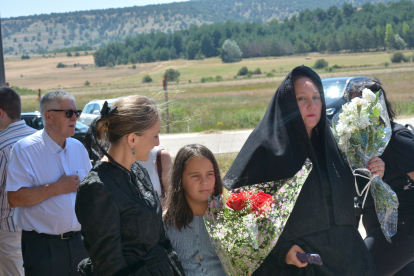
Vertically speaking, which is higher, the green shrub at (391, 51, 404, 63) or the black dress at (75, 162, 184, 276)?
the green shrub at (391, 51, 404, 63)

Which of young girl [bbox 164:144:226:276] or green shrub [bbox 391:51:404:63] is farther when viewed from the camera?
green shrub [bbox 391:51:404:63]

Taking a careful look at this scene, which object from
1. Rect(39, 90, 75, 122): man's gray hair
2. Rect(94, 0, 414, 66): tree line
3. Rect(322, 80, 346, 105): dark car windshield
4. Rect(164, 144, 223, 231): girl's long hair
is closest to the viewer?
Rect(164, 144, 223, 231): girl's long hair

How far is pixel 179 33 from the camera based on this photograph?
511ft

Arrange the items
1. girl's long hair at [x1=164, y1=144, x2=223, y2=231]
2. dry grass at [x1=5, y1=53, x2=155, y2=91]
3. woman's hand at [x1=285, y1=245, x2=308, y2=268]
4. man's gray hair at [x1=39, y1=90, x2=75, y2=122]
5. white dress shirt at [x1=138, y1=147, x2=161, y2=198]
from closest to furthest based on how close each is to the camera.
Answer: woman's hand at [x1=285, y1=245, x2=308, y2=268] < girl's long hair at [x1=164, y1=144, x2=223, y2=231] < man's gray hair at [x1=39, y1=90, x2=75, y2=122] < white dress shirt at [x1=138, y1=147, x2=161, y2=198] < dry grass at [x1=5, y1=53, x2=155, y2=91]

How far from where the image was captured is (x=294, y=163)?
88.9 inches

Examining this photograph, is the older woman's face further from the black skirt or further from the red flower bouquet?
the black skirt

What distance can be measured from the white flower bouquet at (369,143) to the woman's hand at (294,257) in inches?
24.7

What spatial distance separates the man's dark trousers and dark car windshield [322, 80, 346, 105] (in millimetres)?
9105

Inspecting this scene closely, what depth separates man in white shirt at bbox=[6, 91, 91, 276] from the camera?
272cm

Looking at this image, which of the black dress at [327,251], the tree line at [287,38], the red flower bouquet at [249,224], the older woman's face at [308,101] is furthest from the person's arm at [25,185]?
the tree line at [287,38]

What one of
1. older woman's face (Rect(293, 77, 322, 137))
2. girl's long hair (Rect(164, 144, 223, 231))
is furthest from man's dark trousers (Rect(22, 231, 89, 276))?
older woman's face (Rect(293, 77, 322, 137))

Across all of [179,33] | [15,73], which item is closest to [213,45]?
[179,33]

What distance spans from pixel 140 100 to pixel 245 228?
874 millimetres

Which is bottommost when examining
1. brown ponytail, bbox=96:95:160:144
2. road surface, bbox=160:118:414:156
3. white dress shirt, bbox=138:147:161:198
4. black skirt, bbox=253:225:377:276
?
road surface, bbox=160:118:414:156
